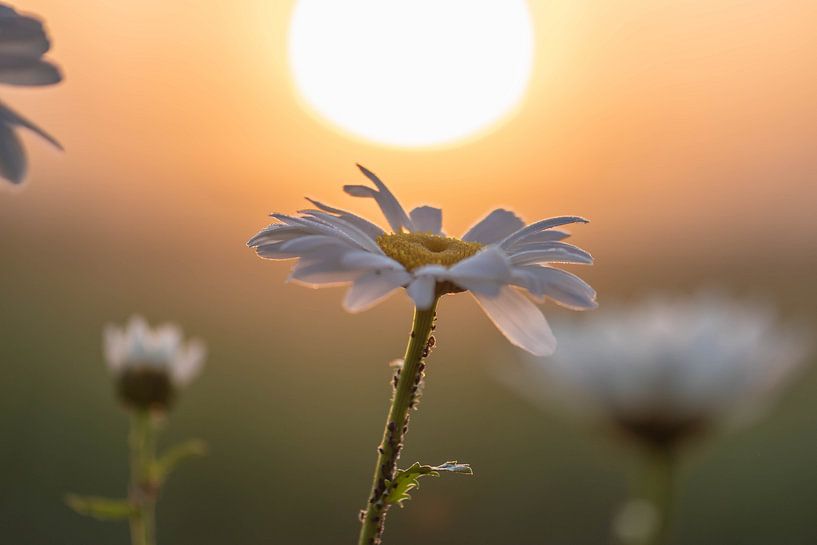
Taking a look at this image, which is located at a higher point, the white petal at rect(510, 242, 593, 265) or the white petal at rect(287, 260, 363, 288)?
the white petal at rect(510, 242, 593, 265)

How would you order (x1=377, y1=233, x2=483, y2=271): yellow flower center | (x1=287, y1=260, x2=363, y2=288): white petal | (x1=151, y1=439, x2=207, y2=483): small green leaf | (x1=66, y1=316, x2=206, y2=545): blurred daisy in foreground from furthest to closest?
(x1=151, y1=439, x2=207, y2=483): small green leaf
(x1=66, y1=316, x2=206, y2=545): blurred daisy in foreground
(x1=377, y1=233, x2=483, y2=271): yellow flower center
(x1=287, y1=260, x2=363, y2=288): white petal

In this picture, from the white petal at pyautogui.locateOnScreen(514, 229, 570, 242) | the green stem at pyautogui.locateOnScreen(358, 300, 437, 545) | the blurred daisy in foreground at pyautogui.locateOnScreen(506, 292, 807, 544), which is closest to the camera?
the green stem at pyautogui.locateOnScreen(358, 300, 437, 545)

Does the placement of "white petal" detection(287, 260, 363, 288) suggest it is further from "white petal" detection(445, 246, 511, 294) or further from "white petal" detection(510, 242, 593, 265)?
"white petal" detection(510, 242, 593, 265)

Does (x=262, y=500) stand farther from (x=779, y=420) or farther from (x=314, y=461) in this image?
(x=779, y=420)

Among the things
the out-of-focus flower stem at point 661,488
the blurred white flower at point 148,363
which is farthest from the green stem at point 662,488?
the blurred white flower at point 148,363

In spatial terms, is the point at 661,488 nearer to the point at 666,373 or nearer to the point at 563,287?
the point at 666,373

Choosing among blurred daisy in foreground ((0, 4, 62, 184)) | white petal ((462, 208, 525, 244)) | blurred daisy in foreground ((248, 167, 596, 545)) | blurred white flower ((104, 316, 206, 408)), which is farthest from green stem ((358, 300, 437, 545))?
blurred white flower ((104, 316, 206, 408))

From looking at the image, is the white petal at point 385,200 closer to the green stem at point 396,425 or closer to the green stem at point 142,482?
the green stem at point 396,425
